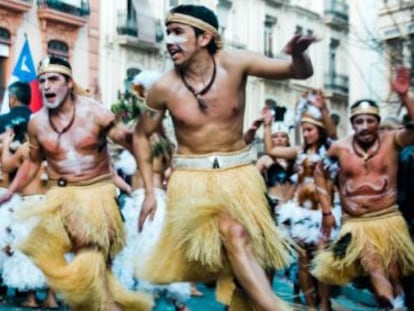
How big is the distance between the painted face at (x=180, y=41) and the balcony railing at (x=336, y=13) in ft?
119

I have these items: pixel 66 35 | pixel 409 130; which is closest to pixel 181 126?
pixel 409 130

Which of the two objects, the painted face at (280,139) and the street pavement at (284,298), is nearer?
the street pavement at (284,298)

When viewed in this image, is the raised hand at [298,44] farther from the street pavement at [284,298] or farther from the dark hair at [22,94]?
the dark hair at [22,94]

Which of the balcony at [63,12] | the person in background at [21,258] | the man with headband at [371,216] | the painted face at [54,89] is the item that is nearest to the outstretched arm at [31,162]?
the painted face at [54,89]

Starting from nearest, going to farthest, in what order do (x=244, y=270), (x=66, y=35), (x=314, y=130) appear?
1. (x=244, y=270)
2. (x=314, y=130)
3. (x=66, y=35)

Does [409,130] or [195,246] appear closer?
[195,246]

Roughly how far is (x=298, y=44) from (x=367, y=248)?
2160 mm

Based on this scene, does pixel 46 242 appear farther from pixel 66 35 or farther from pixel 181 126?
pixel 66 35

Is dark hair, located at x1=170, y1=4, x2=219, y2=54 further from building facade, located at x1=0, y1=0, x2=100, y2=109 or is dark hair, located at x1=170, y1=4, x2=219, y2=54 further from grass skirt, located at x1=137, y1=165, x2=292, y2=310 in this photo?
building facade, located at x1=0, y1=0, x2=100, y2=109

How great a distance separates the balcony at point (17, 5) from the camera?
79.6 feet

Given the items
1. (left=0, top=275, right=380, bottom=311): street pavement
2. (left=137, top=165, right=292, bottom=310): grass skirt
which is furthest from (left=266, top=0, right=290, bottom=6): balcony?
(left=137, top=165, right=292, bottom=310): grass skirt

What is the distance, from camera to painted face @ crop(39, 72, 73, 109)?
6.73 meters

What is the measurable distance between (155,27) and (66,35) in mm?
3073

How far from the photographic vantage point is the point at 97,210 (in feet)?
21.2
